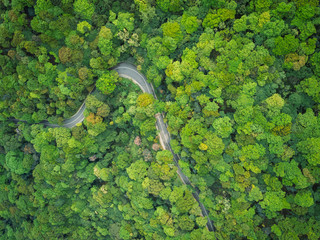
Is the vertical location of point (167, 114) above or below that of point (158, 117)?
below

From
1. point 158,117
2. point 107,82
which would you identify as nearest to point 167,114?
point 158,117

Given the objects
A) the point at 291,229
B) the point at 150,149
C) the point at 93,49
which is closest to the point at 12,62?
the point at 93,49

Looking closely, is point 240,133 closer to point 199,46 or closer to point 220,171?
point 220,171

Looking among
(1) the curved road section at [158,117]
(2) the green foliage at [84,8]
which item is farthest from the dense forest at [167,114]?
(1) the curved road section at [158,117]

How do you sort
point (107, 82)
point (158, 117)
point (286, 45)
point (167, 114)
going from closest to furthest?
point (286, 45) < point (167, 114) < point (107, 82) < point (158, 117)

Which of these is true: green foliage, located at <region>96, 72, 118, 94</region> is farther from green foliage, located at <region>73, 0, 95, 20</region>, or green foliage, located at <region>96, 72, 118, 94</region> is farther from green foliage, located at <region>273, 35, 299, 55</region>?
green foliage, located at <region>273, 35, 299, 55</region>

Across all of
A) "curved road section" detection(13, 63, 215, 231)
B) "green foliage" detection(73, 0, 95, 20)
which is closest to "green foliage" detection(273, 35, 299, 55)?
"curved road section" detection(13, 63, 215, 231)

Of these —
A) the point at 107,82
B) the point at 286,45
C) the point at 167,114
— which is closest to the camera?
the point at 286,45

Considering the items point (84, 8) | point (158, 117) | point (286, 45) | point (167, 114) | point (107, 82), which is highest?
point (84, 8)

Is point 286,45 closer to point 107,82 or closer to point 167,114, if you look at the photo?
point 167,114
